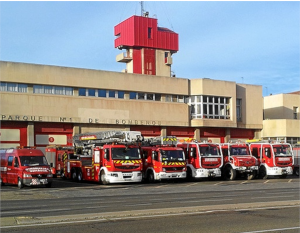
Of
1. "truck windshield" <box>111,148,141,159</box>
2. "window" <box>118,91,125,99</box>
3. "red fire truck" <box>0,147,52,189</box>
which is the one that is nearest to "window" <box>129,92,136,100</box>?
"window" <box>118,91,125,99</box>

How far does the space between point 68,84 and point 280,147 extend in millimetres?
20426

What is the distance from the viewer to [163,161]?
30.5m

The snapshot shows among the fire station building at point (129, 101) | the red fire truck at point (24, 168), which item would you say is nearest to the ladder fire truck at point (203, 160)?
the red fire truck at point (24, 168)

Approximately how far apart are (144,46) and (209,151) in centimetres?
2882

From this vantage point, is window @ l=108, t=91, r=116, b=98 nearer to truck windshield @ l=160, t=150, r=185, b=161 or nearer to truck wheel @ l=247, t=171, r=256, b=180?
truck windshield @ l=160, t=150, r=185, b=161

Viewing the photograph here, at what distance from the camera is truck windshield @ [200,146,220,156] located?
32.7 metres

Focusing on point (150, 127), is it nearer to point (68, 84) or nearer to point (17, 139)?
point (68, 84)

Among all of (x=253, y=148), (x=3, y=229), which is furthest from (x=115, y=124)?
(x=3, y=229)

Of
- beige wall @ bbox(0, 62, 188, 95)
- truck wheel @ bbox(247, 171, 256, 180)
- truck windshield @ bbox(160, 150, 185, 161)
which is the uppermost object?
beige wall @ bbox(0, 62, 188, 95)

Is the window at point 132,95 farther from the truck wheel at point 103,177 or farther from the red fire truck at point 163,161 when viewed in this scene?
the truck wheel at point 103,177

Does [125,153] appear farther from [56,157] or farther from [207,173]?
[56,157]

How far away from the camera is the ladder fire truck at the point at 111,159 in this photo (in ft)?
95.3

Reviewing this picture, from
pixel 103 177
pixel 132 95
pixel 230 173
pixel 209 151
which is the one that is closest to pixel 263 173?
pixel 230 173

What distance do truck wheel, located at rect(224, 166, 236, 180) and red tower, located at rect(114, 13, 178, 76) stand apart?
26610 millimetres
